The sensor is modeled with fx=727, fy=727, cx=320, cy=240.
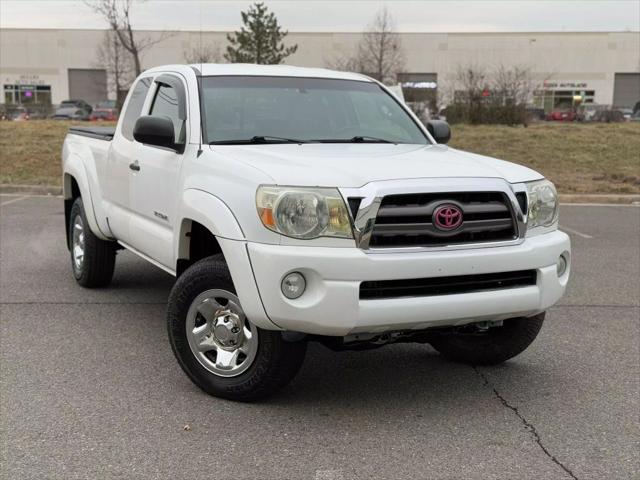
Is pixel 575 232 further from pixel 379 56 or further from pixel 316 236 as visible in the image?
pixel 379 56

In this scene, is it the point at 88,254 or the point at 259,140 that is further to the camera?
the point at 88,254

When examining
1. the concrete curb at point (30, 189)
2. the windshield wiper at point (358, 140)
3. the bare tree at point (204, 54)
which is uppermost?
the bare tree at point (204, 54)

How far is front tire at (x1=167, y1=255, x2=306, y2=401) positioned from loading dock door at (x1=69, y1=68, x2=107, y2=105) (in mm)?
66776

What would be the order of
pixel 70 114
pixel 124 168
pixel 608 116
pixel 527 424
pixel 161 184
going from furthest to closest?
1. pixel 70 114
2. pixel 608 116
3. pixel 124 168
4. pixel 161 184
5. pixel 527 424

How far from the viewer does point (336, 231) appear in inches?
137

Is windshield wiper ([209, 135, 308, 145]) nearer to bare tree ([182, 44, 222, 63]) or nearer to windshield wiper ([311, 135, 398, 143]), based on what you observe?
windshield wiper ([311, 135, 398, 143])

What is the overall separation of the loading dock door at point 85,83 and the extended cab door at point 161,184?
214ft

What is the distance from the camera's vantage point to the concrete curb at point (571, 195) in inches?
549

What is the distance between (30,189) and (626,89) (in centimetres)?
6516

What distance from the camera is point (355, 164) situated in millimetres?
3828

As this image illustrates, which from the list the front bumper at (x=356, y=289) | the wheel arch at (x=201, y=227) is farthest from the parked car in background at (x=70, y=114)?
the front bumper at (x=356, y=289)

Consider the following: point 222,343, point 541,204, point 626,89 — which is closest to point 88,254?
point 222,343

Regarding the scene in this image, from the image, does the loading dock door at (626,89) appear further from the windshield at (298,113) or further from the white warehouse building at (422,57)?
the windshield at (298,113)

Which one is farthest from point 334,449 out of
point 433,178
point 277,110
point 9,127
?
point 9,127
